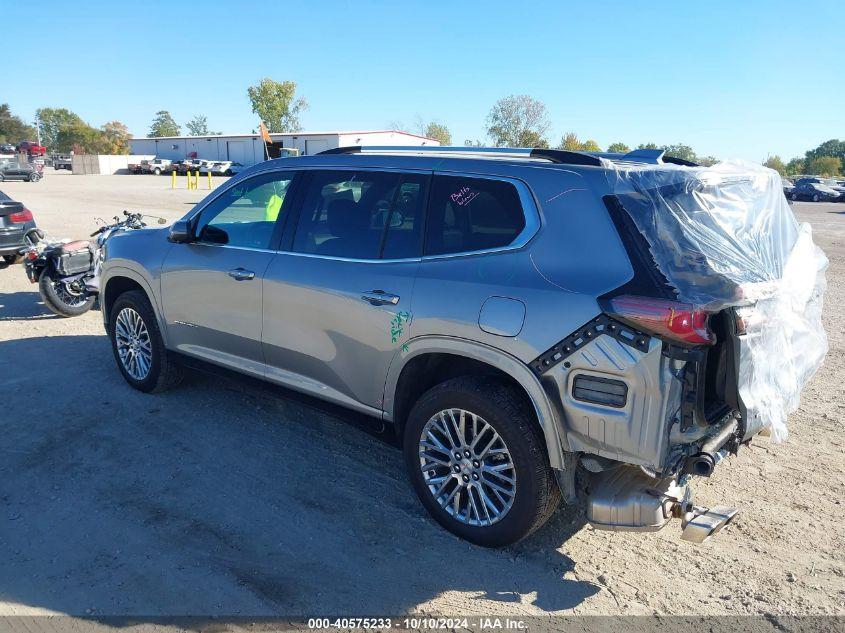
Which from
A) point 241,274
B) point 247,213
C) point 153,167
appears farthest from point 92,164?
point 241,274

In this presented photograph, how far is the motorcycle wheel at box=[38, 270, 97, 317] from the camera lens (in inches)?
307

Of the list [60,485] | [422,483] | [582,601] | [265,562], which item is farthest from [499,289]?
[60,485]

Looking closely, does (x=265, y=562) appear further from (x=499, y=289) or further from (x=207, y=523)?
(x=499, y=289)

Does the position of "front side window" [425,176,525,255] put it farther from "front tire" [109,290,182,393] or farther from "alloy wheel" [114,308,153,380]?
"alloy wheel" [114,308,153,380]

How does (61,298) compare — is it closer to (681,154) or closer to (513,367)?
(513,367)

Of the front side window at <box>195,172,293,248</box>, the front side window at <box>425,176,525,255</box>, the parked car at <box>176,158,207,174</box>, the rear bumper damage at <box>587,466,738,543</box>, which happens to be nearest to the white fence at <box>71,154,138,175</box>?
the parked car at <box>176,158,207,174</box>

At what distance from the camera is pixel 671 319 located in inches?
106

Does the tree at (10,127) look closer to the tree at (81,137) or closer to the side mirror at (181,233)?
the tree at (81,137)

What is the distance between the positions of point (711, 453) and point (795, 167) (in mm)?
89904

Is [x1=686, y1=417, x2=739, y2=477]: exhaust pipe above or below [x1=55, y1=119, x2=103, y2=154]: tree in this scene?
below

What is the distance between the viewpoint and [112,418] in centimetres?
494

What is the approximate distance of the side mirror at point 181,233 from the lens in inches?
187

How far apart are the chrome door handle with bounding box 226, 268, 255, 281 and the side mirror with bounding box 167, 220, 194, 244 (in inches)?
21.8

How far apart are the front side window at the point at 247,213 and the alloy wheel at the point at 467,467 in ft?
6.00
